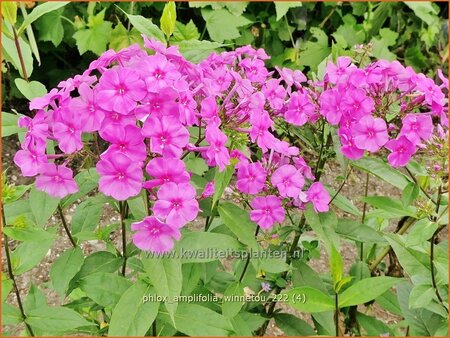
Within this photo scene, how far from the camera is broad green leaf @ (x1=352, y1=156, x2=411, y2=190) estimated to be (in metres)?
1.30

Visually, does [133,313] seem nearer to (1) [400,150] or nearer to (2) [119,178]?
(2) [119,178]

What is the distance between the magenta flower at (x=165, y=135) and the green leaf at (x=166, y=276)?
0.72 feet

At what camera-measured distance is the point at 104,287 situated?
4.08ft

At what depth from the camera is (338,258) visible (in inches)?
47.9

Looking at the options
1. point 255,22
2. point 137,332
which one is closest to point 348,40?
point 255,22

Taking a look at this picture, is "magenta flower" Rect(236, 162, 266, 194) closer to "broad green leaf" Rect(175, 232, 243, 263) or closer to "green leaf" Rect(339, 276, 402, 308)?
"broad green leaf" Rect(175, 232, 243, 263)

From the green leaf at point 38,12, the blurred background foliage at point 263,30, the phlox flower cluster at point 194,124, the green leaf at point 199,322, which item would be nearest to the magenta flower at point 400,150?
the phlox flower cluster at point 194,124

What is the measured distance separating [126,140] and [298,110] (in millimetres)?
406

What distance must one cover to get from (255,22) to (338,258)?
7.03 feet

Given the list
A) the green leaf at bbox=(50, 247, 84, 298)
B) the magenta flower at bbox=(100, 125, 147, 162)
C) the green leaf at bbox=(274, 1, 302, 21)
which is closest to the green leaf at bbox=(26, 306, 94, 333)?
the green leaf at bbox=(50, 247, 84, 298)

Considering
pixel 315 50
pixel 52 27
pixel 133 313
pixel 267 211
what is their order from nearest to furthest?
pixel 133 313 → pixel 267 211 → pixel 52 27 → pixel 315 50

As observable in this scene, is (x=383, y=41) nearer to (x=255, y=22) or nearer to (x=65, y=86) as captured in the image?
(x=255, y=22)

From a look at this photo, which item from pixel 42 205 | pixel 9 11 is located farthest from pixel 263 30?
pixel 42 205

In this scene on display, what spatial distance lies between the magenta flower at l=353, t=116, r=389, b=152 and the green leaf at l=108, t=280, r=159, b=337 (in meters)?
0.51
